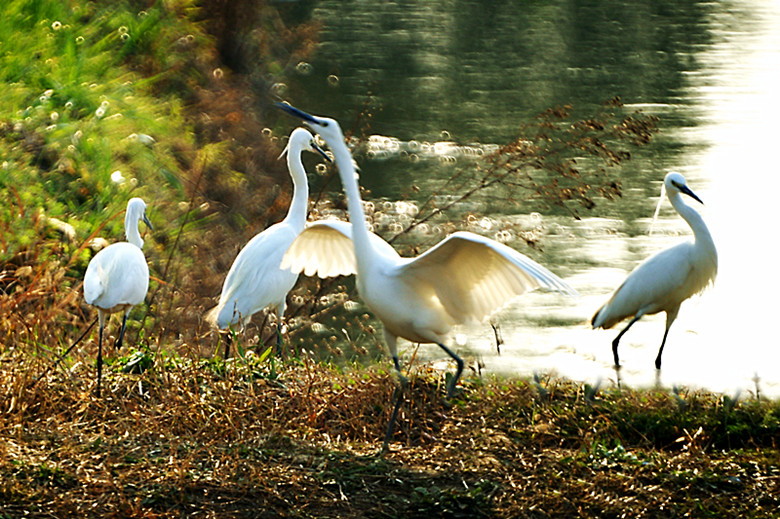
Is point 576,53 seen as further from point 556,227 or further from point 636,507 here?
point 636,507

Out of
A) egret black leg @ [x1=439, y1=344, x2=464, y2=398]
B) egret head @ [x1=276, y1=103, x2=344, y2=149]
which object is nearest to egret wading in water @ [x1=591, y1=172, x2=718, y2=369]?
egret black leg @ [x1=439, y1=344, x2=464, y2=398]

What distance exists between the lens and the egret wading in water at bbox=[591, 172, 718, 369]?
18.9 ft

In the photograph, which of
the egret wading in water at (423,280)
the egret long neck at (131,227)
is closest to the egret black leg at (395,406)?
the egret wading in water at (423,280)

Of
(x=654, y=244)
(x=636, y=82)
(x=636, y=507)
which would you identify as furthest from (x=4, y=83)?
(x=636, y=82)

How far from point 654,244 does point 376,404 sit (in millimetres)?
5045

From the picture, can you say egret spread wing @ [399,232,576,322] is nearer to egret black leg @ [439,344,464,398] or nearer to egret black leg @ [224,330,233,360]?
egret black leg @ [439,344,464,398]

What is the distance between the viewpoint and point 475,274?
3953 mm

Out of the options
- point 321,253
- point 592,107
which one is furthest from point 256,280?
point 592,107

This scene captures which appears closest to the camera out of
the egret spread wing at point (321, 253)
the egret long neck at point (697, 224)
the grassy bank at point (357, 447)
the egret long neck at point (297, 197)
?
the grassy bank at point (357, 447)

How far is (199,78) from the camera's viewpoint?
32.2ft

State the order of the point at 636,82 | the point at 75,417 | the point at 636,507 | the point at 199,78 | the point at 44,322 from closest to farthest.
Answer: the point at 636,507
the point at 75,417
the point at 44,322
the point at 199,78
the point at 636,82

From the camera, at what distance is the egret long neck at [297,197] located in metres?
5.90

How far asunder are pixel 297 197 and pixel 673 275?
7.35ft

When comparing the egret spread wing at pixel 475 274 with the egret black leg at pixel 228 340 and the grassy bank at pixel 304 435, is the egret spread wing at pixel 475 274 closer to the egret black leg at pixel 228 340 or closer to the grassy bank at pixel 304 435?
the grassy bank at pixel 304 435
